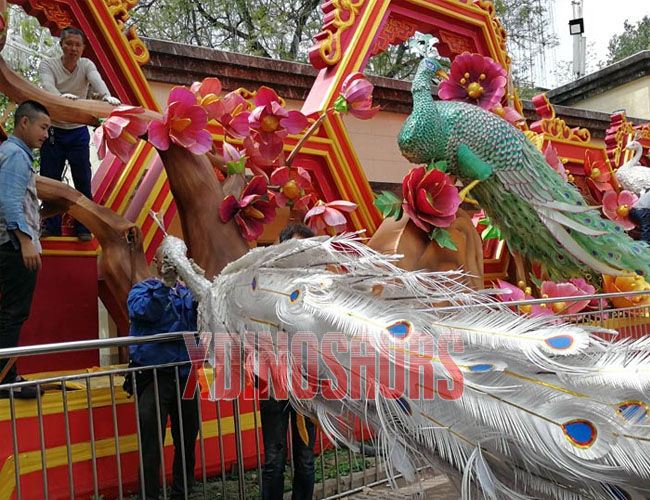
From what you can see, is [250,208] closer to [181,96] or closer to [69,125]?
[181,96]

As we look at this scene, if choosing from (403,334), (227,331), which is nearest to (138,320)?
(227,331)

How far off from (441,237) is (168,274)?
2245 millimetres

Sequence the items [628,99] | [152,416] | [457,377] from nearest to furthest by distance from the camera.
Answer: [457,377], [152,416], [628,99]

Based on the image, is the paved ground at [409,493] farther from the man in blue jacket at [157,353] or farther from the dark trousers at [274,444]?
the man in blue jacket at [157,353]

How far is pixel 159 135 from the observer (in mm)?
3523

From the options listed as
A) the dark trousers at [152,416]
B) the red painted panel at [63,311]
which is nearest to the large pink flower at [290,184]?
the red painted panel at [63,311]

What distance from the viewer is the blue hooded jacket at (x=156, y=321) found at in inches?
115

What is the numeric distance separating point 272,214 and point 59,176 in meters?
1.56

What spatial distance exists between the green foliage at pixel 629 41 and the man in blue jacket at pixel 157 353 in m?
20.7

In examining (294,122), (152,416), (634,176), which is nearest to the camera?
(152,416)

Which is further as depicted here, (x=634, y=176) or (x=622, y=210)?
(x=634, y=176)

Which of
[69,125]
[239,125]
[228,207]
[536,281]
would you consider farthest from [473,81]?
[69,125]

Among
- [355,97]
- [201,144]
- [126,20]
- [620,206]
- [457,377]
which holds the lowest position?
[457,377]

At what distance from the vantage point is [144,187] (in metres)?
4.36
